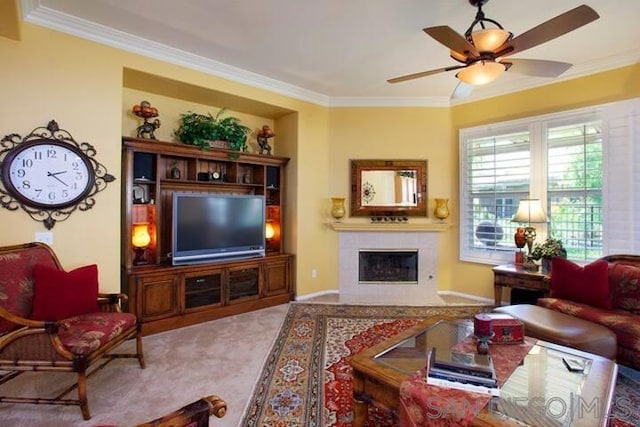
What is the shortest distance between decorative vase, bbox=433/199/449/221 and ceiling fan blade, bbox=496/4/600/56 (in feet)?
8.62

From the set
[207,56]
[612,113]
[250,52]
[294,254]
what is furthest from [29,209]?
[612,113]

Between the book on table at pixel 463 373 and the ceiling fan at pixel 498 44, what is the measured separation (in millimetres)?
1909

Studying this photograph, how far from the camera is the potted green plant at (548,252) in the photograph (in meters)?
3.58

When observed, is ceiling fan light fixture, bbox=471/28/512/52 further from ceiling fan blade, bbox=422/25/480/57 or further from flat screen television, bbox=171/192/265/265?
flat screen television, bbox=171/192/265/265

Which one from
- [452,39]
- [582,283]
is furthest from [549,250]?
[452,39]

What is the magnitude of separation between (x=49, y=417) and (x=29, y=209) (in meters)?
1.67

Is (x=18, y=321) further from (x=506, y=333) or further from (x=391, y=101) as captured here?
(x=391, y=101)

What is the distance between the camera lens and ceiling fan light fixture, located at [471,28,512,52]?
83.8 inches

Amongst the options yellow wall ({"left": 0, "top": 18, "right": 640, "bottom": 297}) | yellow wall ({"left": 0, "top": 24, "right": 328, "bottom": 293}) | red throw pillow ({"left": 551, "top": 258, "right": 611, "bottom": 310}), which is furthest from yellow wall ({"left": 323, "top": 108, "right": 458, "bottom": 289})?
red throw pillow ({"left": 551, "top": 258, "right": 611, "bottom": 310})

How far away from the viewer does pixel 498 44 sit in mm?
2221

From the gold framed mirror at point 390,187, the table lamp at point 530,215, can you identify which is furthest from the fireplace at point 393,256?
the table lamp at point 530,215

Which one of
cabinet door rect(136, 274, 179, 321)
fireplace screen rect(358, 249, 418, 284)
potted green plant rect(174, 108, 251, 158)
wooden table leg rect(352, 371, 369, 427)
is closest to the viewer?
wooden table leg rect(352, 371, 369, 427)

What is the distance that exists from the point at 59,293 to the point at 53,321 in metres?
0.23

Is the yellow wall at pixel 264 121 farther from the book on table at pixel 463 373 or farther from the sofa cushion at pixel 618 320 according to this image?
the book on table at pixel 463 373
